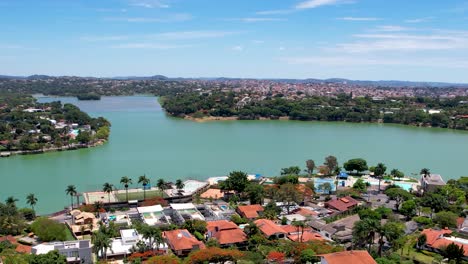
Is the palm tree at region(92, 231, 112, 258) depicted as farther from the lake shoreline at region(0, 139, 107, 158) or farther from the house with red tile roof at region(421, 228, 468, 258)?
the lake shoreline at region(0, 139, 107, 158)

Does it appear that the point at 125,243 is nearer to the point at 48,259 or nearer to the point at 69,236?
the point at 69,236

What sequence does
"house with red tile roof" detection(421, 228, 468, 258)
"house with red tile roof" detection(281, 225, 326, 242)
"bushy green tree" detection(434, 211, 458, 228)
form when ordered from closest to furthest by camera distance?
"house with red tile roof" detection(421, 228, 468, 258) < "house with red tile roof" detection(281, 225, 326, 242) < "bushy green tree" detection(434, 211, 458, 228)

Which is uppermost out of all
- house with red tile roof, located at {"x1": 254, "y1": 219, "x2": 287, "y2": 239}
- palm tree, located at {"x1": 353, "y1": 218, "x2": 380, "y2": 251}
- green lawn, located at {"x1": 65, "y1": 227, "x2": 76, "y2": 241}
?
palm tree, located at {"x1": 353, "y1": 218, "x2": 380, "y2": 251}

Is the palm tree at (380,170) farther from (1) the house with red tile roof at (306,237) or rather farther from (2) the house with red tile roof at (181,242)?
(2) the house with red tile roof at (181,242)

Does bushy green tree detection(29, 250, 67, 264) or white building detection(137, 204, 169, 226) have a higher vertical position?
bushy green tree detection(29, 250, 67, 264)

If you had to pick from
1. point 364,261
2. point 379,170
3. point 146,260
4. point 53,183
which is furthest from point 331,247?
point 53,183

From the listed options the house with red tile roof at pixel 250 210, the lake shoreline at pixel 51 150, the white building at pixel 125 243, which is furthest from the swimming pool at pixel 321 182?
the lake shoreline at pixel 51 150

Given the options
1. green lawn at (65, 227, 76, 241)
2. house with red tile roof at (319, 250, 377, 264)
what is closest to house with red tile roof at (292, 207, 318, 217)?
house with red tile roof at (319, 250, 377, 264)
